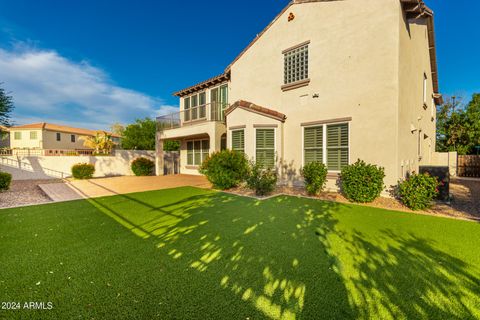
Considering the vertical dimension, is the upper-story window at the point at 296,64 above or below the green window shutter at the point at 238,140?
above

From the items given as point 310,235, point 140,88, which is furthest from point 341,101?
point 140,88

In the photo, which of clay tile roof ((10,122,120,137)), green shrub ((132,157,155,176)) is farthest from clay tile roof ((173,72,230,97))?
clay tile roof ((10,122,120,137))

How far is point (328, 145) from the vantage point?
995cm

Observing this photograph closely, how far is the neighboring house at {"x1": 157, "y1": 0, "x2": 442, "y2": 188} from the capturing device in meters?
8.54

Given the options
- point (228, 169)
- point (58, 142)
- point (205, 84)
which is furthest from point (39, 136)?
point (228, 169)

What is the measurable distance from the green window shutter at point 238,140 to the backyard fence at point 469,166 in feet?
66.3

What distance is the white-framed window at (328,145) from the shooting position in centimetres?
949


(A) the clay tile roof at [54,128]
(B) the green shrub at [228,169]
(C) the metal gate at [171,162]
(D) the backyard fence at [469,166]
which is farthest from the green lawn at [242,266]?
(A) the clay tile roof at [54,128]

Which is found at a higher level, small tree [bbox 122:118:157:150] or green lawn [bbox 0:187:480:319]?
small tree [bbox 122:118:157:150]

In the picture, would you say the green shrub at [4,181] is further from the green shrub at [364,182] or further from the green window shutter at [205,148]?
the green shrub at [364,182]

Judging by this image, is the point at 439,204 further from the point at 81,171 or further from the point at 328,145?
the point at 81,171

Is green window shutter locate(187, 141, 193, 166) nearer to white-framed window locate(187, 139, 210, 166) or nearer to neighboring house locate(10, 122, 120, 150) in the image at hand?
white-framed window locate(187, 139, 210, 166)

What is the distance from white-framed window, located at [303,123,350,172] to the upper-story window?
2924 mm

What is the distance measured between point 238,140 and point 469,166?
20.7 meters
